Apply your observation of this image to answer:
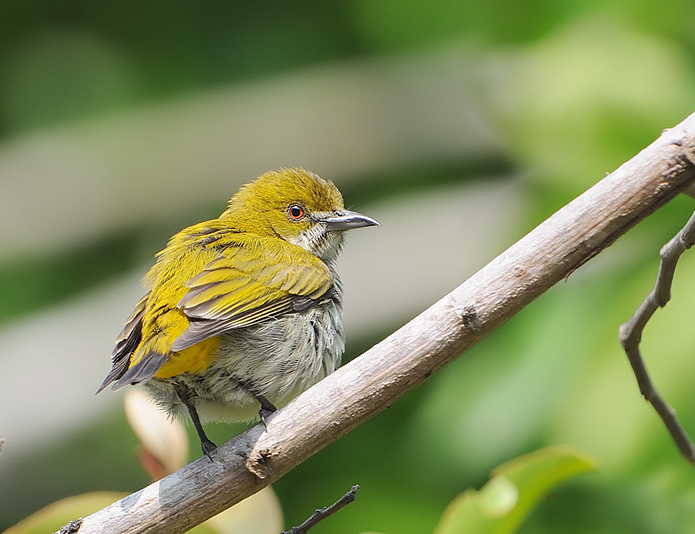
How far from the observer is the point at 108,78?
5.95 m

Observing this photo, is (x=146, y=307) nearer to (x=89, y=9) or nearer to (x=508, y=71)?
(x=508, y=71)

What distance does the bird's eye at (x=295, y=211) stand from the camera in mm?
3238

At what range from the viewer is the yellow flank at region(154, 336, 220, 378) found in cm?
228

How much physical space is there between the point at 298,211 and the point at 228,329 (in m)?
1.06

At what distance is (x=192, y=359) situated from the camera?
2318 mm

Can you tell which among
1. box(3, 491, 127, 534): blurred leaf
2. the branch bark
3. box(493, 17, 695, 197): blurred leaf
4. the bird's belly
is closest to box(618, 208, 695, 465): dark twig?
the branch bark

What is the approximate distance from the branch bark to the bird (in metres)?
0.21

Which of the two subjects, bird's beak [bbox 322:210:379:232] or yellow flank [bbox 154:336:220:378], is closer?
yellow flank [bbox 154:336:220:378]

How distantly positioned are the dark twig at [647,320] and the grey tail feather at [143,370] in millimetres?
1232

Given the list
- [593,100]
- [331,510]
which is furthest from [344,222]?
[593,100]

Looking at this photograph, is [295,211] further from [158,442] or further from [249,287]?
[158,442]

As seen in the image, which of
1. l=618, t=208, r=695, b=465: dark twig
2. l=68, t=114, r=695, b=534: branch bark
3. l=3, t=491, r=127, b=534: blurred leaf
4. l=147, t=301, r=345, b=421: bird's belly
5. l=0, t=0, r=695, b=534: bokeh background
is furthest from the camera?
l=0, t=0, r=695, b=534: bokeh background

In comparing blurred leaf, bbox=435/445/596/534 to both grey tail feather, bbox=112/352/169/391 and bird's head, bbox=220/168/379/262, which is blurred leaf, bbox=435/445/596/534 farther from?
bird's head, bbox=220/168/379/262

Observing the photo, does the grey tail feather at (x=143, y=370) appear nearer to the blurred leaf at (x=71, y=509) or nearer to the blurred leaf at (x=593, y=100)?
the blurred leaf at (x=71, y=509)
